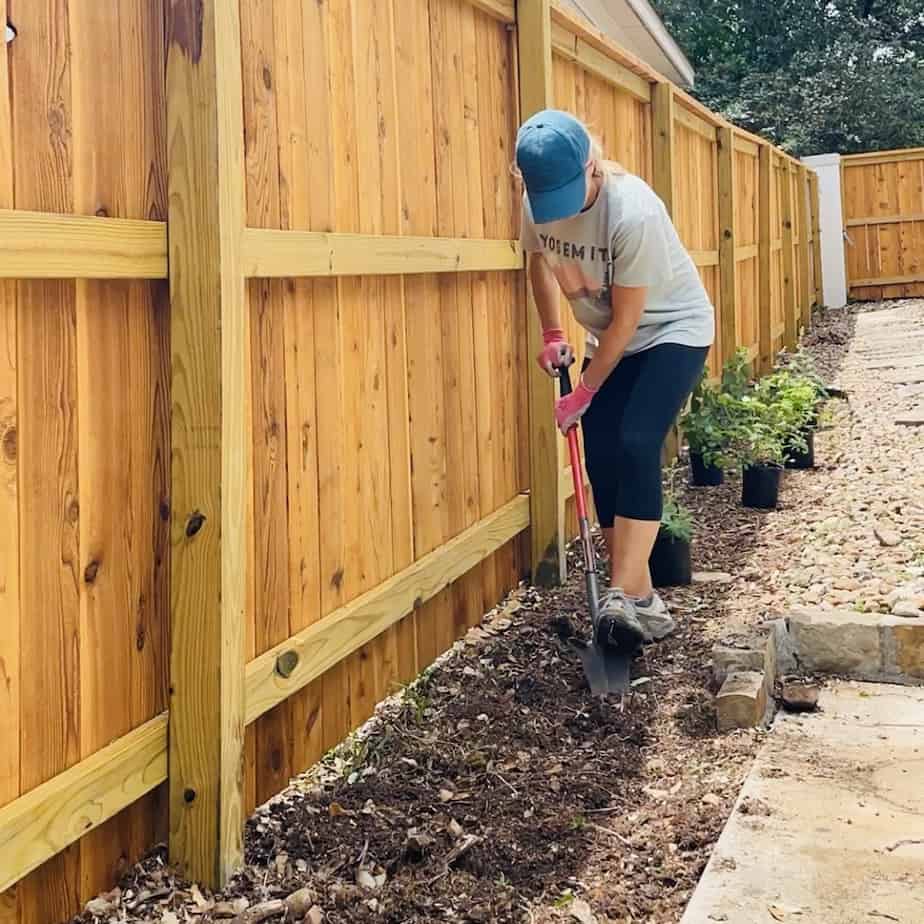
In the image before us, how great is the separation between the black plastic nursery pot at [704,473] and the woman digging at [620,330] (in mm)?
2330

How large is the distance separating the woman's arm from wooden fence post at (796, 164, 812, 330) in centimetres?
1148

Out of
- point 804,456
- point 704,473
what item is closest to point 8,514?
point 704,473

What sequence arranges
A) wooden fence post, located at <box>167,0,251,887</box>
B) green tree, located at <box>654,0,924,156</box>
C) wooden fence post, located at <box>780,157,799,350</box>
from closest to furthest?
1. wooden fence post, located at <box>167,0,251,887</box>
2. wooden fence post, located at <box>780,157,799,350</box>
3. green tree, located at <box>654,0,924,156</box>

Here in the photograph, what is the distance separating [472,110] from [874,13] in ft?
89.0

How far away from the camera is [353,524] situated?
3141mm

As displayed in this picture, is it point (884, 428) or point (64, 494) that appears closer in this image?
point (64, 494)

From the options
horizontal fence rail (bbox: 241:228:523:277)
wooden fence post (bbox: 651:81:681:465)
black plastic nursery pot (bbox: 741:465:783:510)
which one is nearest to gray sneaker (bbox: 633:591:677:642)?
horizontal fence rail (bbox: 241:228:523:277)

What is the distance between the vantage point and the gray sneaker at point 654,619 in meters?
3.92

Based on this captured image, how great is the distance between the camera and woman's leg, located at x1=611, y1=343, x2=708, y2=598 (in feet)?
12.4

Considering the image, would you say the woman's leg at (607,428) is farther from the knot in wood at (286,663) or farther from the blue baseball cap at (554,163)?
the knot in wood at (286,663)

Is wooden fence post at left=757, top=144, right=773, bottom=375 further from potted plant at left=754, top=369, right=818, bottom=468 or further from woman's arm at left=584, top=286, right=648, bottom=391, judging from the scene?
woman's arm at left=584, top=286, right=648, bottom=391

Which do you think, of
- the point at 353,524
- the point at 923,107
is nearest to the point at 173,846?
the point at 353,524

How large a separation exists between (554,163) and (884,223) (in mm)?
17103

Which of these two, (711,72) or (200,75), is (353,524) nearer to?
(200,75)
